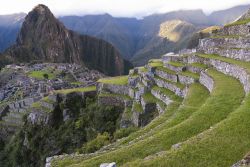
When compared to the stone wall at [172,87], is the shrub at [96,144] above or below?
below

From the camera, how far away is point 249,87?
2389 cm

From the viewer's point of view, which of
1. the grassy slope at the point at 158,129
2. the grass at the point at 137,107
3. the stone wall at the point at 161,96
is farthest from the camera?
the grass at the point at 137,107

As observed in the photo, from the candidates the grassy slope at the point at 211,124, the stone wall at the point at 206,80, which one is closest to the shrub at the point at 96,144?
the stone wall at the point at 206,80

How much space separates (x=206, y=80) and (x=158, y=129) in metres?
9.25

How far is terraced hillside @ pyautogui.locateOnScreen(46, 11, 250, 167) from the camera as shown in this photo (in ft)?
54.0

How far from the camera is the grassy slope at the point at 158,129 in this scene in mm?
19062

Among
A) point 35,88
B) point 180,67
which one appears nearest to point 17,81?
point 35,88

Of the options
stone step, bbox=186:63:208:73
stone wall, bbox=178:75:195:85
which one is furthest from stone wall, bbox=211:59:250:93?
stone wall, bbox=178:75:195:85

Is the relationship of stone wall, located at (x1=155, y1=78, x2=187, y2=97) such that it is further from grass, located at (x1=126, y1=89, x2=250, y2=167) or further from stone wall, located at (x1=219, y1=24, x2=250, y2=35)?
grass, located at (x1=126, y1=89, x2=250, y2=167)

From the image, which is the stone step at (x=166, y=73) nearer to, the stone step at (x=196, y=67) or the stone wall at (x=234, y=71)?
the stone step at (x=196, y=67)

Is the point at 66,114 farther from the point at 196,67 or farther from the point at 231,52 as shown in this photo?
the point at 231,52

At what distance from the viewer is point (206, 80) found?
31.6 metres

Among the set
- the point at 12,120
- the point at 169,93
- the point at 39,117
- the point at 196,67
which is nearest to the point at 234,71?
the point at 196,67

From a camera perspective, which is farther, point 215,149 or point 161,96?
point 161,96
